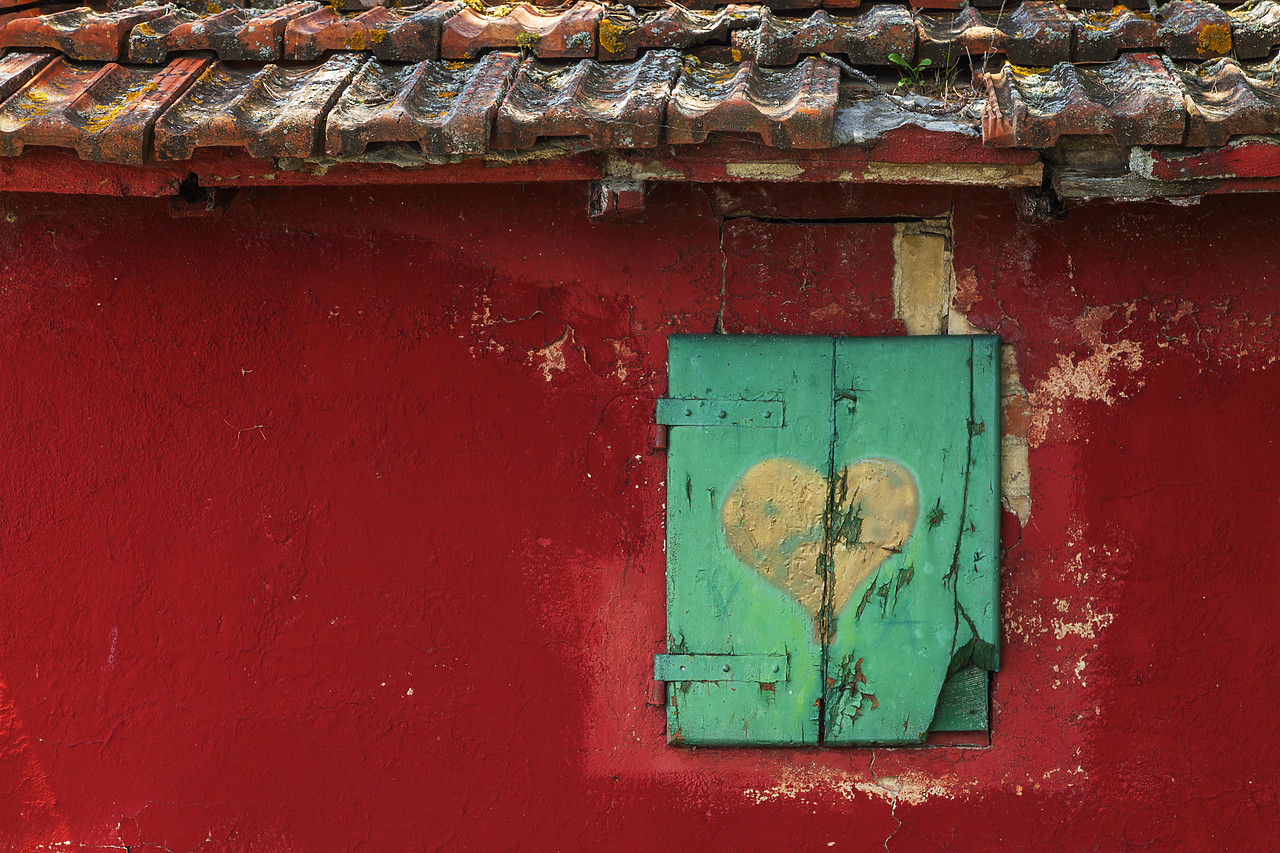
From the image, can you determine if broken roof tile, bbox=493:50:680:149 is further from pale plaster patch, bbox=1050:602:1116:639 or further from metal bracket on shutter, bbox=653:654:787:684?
pale plaster patch, bbox=1050:602:1116:639

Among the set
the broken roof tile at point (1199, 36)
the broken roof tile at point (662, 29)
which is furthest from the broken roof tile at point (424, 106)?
the broken roof tile at point (1199, 36)

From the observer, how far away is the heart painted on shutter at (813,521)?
269 centimetres

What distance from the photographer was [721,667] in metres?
Result: 2.74

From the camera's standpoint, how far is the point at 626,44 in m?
2.38

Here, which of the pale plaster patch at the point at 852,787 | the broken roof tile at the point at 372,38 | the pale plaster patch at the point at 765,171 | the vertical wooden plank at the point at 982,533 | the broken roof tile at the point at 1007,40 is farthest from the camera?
the pale plaster patch at the point at 852,787

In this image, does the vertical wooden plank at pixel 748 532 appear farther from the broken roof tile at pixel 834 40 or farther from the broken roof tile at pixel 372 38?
the broken roof tile at pixel 372 38

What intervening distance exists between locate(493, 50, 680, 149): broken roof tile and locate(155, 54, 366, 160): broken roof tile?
1.50ft

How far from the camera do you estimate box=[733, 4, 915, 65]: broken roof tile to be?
2.28 metres

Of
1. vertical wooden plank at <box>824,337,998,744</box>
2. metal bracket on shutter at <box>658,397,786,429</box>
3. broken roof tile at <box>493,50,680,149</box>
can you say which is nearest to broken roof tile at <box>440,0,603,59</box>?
broken roof tile at <box>493,50,680,149</box>

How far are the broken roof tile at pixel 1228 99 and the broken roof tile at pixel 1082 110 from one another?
0.05 meters

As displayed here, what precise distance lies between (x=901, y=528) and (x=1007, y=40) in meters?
1.41

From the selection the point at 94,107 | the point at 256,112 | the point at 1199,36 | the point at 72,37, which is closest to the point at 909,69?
the point at 1199,36

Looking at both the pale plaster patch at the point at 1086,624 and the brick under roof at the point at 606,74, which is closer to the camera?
the brick under roof at the point at 606,74

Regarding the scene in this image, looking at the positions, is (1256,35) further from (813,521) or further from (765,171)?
(813,521)
